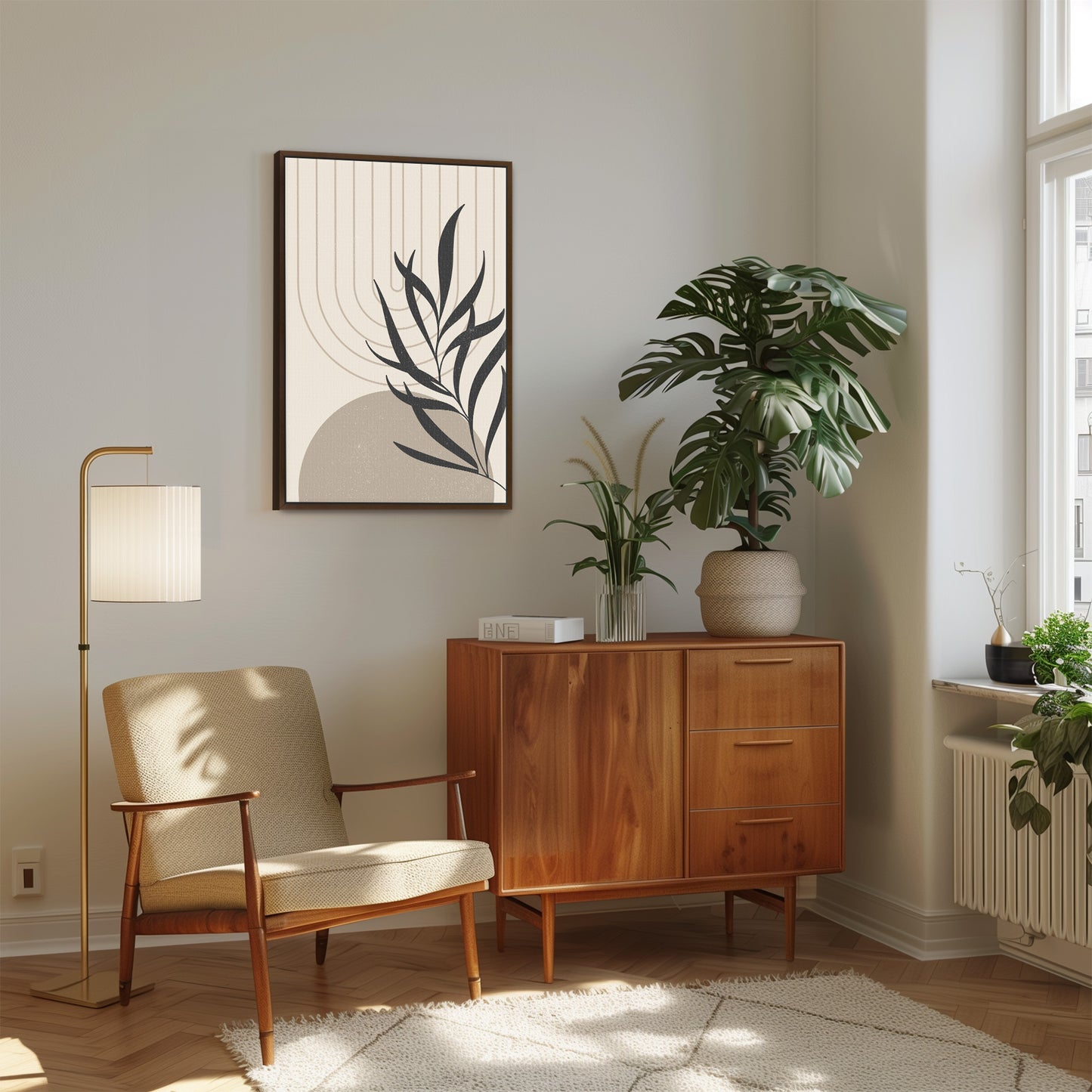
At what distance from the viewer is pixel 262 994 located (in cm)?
285

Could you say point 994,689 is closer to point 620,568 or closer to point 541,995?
point 620,568

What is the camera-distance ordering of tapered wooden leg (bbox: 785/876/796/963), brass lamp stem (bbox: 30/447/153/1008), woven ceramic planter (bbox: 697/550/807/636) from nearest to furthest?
brass lamp stem (bbox: 30/447/153/1008) < tapered wooden leg (bbox: 785/876/796/963) < woven ceramic planter (bbox: 697/550/807/636)

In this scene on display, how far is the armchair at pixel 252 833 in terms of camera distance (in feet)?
9.64

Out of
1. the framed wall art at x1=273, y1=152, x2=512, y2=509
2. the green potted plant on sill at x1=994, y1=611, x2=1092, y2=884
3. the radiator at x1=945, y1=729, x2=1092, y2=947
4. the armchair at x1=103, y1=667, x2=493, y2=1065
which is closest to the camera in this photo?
the green potted plant on sill at x1=994, y1=611, x2=1092, y2=884

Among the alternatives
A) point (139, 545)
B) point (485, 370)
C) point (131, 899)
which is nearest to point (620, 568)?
point (485, 370)

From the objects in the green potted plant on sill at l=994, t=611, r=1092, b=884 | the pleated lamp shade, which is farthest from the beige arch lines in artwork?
the green potted plant on sill at l=994, t=611, r=1092, b=884

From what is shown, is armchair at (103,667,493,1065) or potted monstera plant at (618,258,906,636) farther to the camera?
potted monstera plant at (618,258,906,636)

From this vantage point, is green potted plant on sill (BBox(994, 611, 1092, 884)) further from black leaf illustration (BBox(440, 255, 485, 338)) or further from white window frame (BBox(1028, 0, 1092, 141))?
black leaf illustration (BBox(440, 255, 485, 338))

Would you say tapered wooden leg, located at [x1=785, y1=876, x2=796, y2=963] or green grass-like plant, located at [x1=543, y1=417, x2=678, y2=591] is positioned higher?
green grass-like plant, located at [x1=543, y1=417, x2=678, y2=591]

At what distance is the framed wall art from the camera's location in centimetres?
389

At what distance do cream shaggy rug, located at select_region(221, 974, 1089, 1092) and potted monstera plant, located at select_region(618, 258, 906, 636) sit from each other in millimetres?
1117

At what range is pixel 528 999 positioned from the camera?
10.8 feet

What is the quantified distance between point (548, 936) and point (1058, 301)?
2.41 m

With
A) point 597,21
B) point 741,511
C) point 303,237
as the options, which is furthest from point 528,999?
point 597,21
